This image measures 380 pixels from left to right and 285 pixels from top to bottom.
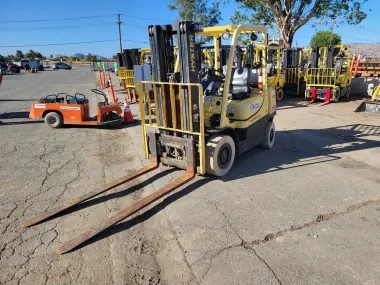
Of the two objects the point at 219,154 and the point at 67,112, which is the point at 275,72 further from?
the point at 219,154

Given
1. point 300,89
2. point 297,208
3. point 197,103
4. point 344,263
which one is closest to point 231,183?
point 297,208

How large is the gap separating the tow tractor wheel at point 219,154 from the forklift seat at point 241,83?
1.10 metres

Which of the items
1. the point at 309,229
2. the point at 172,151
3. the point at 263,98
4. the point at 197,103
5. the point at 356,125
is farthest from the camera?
the point at 356,125

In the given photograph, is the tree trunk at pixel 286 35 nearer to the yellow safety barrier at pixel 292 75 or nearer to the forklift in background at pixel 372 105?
the yellow safety barrier at pixel 292 75

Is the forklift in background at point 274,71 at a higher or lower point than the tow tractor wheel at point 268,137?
higher

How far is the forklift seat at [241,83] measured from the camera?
18.0 ft

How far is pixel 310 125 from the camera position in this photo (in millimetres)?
8812

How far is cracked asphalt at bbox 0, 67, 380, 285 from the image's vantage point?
2742 mm

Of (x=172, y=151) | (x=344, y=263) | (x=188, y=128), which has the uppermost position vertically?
(x=188, y=128)

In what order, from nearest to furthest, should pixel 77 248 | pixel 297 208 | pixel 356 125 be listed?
pixel 77 248 < pixel 297 208 < pixel 356 125

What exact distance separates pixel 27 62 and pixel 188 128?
56.9m

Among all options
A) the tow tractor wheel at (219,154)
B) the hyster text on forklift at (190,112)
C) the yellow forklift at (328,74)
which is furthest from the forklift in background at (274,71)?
the tow tractor wheel at (219,154)

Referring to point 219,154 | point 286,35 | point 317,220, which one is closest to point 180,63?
point 219,154

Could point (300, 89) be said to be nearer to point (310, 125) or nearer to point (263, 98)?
point (310, 125)
